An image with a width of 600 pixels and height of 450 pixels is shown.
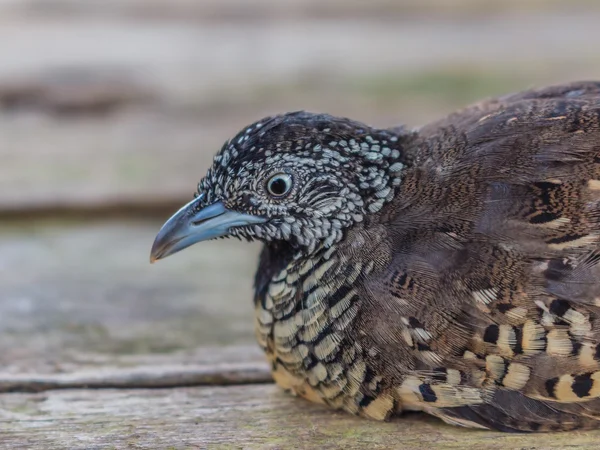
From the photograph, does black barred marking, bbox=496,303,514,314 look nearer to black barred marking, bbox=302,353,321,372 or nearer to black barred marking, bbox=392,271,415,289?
black barred marking, bbox=392,271,415,289

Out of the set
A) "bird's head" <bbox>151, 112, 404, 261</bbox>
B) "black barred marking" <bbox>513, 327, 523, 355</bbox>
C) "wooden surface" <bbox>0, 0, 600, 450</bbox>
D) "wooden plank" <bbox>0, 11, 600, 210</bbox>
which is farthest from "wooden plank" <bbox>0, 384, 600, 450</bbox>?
"wooden plank" <bbox>0, 11, 600, 210</bbox>

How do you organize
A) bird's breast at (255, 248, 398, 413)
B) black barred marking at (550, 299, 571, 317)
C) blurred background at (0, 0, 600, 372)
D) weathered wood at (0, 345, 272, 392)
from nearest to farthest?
black barred marking at (550, 299, 571, 317) → bird's breast at (255, 248, 398, 413) → weathered wood at (0, 345, 272, 392) → blurred background at (0, 0, 600, 372)

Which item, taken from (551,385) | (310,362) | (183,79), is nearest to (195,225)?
(310,362)

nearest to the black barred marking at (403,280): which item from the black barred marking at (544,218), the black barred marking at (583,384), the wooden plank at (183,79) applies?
the black barred marking at (544,218)

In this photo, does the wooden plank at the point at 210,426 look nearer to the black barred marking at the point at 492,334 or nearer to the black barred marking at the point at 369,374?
the black barred marking at the point at 369,374

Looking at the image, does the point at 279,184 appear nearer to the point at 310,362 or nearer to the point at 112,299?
the point at 310,362

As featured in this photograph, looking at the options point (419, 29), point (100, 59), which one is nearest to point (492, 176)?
point (100, 59)

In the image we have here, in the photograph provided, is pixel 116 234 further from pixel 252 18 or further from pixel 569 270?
pixel 252 18

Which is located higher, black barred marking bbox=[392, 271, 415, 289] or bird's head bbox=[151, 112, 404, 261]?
bird's head bbox=[151, 112, 404, 261]
